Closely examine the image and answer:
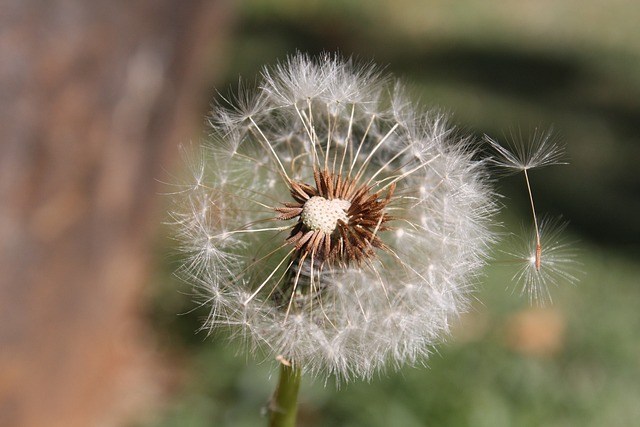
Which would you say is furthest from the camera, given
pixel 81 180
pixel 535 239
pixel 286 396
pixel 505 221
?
pixel 505 221

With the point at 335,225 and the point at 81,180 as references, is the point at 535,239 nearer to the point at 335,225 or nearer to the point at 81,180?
the point at 335,225

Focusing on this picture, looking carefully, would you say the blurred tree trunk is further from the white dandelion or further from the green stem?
the green stem

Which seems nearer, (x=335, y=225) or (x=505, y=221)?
(x=335, y=225)

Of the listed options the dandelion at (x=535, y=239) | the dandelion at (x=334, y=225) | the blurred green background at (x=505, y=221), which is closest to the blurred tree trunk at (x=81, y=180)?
the blurred green background at (x=505, y=221)

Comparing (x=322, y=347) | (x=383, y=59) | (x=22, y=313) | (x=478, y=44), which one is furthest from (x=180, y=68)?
(x=478, y=44)

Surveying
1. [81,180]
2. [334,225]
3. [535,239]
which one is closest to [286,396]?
[334,225]

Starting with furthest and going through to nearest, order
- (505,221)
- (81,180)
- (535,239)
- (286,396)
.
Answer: (505,221) → (81,180) → (535,239) → (286,396)

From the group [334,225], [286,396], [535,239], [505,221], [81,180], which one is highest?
[505,221]
